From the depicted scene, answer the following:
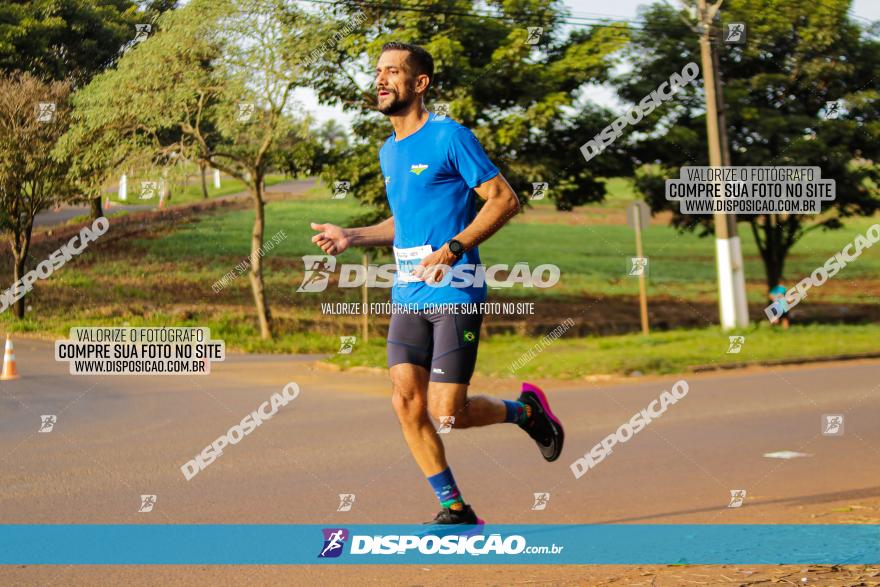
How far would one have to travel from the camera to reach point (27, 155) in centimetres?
2197

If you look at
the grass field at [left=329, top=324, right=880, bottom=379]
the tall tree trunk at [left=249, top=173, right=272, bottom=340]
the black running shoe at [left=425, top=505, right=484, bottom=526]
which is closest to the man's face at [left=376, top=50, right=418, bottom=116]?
the black running shoe at [left=425, top=505, right=484, bottom=526]

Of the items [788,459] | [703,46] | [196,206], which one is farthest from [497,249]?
[788,459]

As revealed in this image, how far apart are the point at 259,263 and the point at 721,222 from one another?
9.76 meters

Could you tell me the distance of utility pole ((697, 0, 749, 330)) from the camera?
804 inches

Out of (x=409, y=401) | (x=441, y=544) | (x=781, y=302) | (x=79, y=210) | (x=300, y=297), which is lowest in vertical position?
(x=781, y=302)

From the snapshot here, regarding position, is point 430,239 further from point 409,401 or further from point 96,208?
point 96,208

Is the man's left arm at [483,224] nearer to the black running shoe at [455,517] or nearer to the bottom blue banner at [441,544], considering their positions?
the black running shoe at [455,517]

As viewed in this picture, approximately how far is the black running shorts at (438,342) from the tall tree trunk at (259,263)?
1870 cm

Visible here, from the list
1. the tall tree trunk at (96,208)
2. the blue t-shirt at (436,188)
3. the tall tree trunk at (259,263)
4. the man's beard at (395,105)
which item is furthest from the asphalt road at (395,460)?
the tall tree trunk at (259,263)

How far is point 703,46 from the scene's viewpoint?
67.7ft

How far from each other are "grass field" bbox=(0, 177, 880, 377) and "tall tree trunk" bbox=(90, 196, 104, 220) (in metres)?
1.33

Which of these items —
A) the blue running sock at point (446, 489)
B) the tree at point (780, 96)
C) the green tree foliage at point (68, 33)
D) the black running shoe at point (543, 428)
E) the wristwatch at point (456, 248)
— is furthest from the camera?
the tree at point (780, 96)

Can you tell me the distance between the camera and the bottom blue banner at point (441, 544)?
5.54 m

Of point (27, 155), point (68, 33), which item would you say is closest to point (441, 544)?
point (68, 33)
